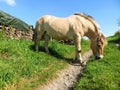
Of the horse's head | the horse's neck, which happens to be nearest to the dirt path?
the horse's head

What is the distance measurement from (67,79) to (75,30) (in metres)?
3.84

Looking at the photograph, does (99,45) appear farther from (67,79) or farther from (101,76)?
(101,76)

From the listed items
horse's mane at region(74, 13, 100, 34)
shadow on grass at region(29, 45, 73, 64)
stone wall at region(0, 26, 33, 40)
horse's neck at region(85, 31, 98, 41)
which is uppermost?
horse's mane at region(74, 13, 100, 34)

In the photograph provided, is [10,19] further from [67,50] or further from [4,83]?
[4,83]

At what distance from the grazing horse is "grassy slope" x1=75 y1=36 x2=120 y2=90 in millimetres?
1108

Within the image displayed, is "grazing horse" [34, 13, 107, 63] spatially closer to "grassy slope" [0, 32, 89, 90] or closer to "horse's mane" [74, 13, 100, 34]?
"horse's mane" [74, 13, 100, 34]

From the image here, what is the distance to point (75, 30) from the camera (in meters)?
17.3

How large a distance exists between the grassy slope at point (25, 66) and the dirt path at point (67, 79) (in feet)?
0.96

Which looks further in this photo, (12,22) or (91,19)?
(12,22)

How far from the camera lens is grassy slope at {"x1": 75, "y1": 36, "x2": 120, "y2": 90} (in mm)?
12641

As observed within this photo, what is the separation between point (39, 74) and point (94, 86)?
2.83 metres

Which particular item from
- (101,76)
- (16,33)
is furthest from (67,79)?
(16,33)

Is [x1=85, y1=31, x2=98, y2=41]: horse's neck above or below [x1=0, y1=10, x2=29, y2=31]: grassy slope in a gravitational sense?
below

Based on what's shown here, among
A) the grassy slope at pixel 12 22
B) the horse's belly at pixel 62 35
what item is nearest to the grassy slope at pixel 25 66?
the horse's belly at pixel 62 35
